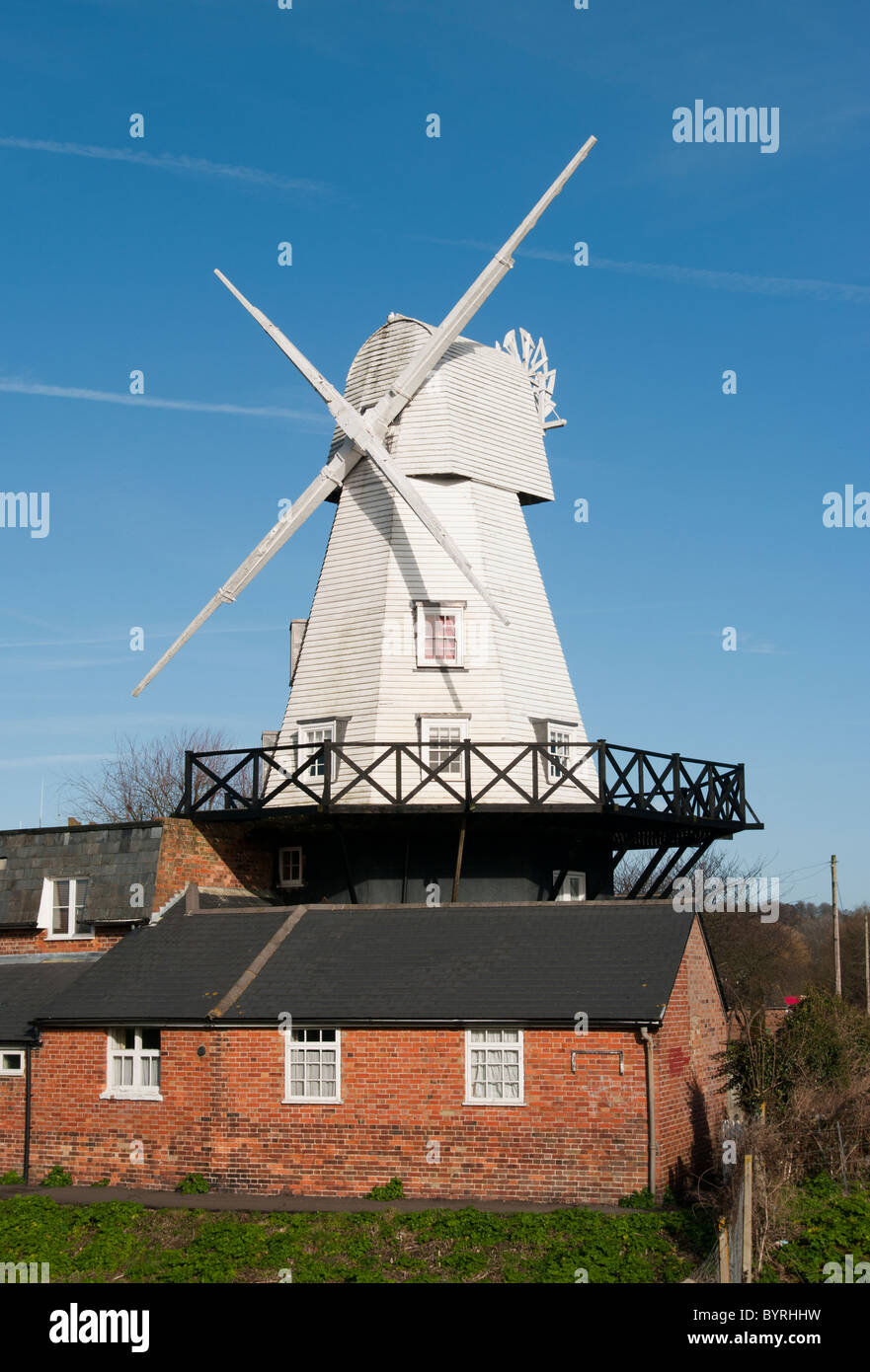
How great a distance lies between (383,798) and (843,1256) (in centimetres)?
1108

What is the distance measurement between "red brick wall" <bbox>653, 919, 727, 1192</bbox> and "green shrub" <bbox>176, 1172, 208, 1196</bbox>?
6.02 metres

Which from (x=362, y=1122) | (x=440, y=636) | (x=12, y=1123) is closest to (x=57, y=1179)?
(x=12, y=1123)

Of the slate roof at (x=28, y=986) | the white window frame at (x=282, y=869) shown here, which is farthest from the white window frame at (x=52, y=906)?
the white window frame at (x=282, y=869)

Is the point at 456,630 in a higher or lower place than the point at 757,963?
higher

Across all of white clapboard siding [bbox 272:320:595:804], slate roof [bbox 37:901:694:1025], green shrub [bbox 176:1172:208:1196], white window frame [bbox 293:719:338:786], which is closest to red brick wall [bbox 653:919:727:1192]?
slate roof [bbox 37:901:694:1025]

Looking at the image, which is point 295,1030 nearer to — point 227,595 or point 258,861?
point 258,861

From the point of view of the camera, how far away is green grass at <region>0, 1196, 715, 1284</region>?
14.0m

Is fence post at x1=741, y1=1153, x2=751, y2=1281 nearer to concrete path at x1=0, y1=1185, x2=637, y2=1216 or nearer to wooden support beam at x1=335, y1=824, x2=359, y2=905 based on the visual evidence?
concrete path at x1=0, y1=1185, x2=637, y2=1216

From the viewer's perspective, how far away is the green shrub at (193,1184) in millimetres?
18625

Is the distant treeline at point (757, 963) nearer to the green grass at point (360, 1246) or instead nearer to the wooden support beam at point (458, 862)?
the wooden support beam at point (458, 862)

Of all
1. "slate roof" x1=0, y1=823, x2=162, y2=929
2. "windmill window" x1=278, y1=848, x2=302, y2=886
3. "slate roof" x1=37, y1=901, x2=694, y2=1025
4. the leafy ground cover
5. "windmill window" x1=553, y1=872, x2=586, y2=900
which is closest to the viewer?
the leafy ground cover

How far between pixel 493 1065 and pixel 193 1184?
4361 millimetres

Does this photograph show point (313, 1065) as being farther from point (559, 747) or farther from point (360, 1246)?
point (559, 747)

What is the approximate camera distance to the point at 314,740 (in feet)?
80.1
